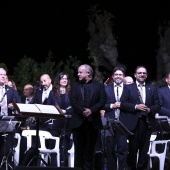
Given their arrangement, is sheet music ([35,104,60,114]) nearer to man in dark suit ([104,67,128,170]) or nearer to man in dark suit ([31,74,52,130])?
man in dark suit ([104,67,128,170])

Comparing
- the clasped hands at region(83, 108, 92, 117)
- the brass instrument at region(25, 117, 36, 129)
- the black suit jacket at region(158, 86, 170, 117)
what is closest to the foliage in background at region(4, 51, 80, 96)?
the brass instrument at region(25, 117, 36, 129)

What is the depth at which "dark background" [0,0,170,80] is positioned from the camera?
16.3m

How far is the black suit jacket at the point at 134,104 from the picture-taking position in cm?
1056

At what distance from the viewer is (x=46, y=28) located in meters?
16.7

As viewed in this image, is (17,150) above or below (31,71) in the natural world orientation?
below

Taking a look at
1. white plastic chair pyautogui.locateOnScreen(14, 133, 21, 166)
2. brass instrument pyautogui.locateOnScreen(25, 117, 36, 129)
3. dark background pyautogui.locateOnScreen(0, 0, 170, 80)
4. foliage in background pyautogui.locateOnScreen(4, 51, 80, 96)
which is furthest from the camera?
dark background pyautogui.locateOnScreen(0, 0, 170, 80)

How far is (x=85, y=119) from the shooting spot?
961 cm

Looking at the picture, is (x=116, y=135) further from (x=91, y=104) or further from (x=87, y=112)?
(x=87, y=112)

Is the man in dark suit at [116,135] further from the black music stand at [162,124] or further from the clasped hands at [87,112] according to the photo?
the clasped hands at [87,112]

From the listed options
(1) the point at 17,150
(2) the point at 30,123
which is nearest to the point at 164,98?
(2) the point at 30,123

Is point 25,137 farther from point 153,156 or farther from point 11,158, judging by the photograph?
point 153,156

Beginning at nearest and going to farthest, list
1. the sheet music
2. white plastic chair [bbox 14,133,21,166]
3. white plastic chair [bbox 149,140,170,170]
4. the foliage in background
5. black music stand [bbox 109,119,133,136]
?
the sheet music < black music stand [bbox 109,119,133,136] < white plastic chair [bbox 149,140,170,170] < white plastic chair [bbox 14,133,21,166] < the foliage in background

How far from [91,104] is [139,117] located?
4.26 ft

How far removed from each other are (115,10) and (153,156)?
21.9ft
